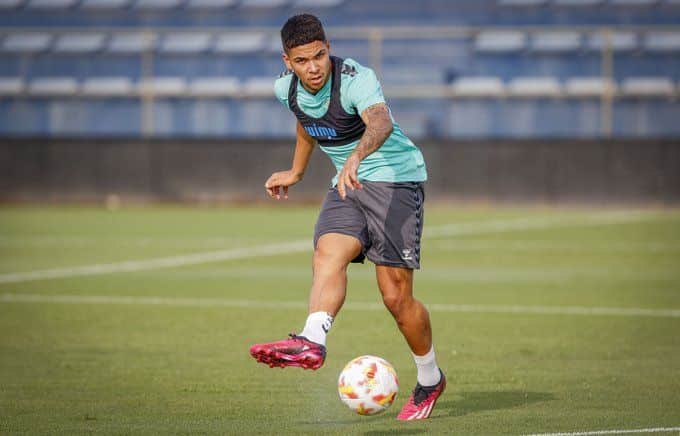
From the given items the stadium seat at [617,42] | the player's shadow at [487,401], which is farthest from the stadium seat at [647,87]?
the player's shadow at [487,401]

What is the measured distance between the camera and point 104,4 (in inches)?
1288

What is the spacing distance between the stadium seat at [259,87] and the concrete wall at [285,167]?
2508 mm

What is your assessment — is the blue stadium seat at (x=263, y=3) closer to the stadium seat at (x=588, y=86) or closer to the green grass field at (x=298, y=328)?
the stadium seat at (x=588, y=86)

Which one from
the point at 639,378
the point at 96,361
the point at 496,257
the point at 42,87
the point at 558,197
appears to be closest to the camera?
the point at 639,378

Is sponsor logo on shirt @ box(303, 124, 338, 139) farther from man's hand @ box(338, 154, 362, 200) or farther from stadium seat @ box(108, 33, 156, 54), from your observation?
stadium seat @ box(108, 33, 156, 54)

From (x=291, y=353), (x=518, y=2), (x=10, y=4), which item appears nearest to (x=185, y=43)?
(x=10, y=4)

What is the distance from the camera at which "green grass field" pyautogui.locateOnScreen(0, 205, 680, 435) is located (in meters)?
6.48

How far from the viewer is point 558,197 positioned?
2414 centimetres

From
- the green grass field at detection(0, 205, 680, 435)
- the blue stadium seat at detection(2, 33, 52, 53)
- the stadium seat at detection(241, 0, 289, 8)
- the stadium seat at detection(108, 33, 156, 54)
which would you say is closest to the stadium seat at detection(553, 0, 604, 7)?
the stadium seat at detection(241, 0, 289, 8)

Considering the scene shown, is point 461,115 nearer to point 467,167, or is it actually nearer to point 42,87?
point 467,167

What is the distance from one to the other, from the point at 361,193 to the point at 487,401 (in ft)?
4.67

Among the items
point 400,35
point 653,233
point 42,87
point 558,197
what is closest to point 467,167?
point 558,197

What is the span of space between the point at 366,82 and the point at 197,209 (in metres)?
18.7

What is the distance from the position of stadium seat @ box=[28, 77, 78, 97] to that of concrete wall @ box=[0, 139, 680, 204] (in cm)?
333
